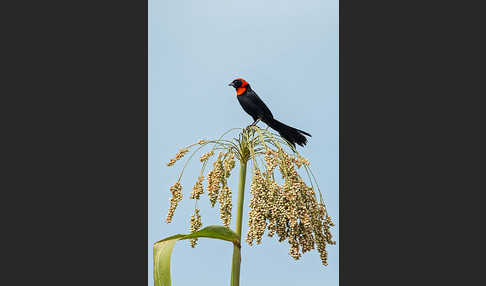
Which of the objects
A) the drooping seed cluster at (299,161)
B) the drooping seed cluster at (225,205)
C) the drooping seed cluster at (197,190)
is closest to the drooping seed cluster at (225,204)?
the drooping seed cluster at (225,205)

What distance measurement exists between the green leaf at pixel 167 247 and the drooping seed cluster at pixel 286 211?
170 mm

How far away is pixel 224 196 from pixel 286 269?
73 cm

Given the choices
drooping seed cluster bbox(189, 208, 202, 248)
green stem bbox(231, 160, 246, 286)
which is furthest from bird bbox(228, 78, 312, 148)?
drooping seed cluster bbox(189, 208, 202, 248)

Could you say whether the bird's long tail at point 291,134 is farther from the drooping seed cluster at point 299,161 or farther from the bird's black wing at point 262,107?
the drooping seed cluster at point 299,161

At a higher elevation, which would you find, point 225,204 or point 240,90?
point 240,90

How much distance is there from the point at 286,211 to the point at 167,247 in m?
0.55

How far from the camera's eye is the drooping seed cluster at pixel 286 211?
8.11 ft

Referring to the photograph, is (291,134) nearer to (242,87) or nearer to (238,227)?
(242,87)

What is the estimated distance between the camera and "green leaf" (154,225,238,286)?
8.00ft

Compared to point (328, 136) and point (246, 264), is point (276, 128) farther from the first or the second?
point (246, 264)

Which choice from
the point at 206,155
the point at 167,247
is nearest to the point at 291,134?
the point at 206,155

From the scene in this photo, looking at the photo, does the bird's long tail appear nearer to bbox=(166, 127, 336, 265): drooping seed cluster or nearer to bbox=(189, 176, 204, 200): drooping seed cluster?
bbox=(166, 127, 336, 265): drooping seed cluster

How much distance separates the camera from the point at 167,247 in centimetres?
250
